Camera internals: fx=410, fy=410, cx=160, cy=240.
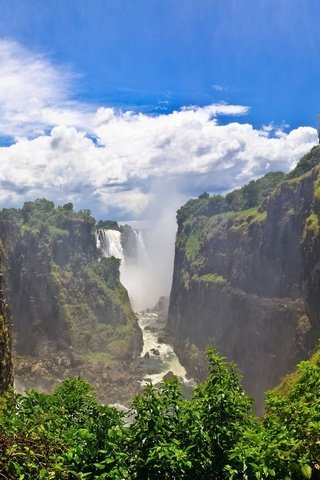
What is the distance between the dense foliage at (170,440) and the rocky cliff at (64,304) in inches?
3414

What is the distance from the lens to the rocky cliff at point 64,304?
106 m

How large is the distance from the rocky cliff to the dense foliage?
86.7 metres

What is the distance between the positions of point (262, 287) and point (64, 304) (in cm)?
5866

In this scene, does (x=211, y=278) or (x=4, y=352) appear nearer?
(x=4, y=352)

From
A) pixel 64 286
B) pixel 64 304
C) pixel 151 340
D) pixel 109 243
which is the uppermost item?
pixel 109 243

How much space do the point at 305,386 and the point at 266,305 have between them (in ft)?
266

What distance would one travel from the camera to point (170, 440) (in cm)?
1393

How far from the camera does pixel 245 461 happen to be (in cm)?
1236

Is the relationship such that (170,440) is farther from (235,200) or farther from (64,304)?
(235,200)

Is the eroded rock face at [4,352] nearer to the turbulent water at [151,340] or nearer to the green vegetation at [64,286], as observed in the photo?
the turbulent water at [151,340]

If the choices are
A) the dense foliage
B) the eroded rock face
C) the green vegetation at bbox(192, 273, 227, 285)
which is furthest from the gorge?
the dense foliage

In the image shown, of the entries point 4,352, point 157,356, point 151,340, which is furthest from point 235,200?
point 4,352

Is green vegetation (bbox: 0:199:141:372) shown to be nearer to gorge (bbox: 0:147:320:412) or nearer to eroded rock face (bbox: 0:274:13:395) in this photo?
gorge (bbox: 0:147:320:412)

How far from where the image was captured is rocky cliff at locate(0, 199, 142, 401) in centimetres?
10638
